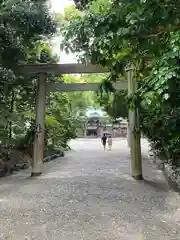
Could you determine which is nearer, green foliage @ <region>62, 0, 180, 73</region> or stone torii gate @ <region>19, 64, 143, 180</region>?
green foliage @ <region>62, 0, 180, 73</region>

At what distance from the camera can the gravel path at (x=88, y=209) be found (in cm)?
450

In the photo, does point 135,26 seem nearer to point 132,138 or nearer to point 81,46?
point 81,46

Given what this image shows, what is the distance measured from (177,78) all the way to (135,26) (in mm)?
653

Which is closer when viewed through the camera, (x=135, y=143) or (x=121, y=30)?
(x=121, y=30)

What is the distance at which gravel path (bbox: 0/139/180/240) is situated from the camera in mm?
4500

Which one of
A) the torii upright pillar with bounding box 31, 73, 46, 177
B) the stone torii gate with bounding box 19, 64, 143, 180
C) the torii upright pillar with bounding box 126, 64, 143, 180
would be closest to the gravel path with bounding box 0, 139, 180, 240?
the torii upright pillar with bounding box 126, 64, 143, 180

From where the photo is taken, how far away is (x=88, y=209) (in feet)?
19.0

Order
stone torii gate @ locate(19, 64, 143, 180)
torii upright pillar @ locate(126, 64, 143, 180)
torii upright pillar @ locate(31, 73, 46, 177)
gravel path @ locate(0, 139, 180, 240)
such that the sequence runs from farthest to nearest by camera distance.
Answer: torii upright pillar @ locate(31, 73, 46, 177) < stone torii gate @ locate(19, 64, 143, 180) < torii upright pillar @ locate(126, 64, 143, 180) < gravel path @ locate(0, 139, 180, 240)

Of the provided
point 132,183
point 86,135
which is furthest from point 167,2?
point 86,135

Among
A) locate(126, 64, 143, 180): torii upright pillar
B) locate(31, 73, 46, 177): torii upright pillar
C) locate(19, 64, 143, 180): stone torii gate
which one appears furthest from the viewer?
locate(31, 73, 46, 177): torii upright pillar

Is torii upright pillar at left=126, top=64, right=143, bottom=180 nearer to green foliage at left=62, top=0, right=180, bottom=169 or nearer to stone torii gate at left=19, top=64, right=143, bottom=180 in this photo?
stone torii gate at left=19, top=64, right=143, bottom=180

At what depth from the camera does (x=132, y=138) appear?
30.6ft

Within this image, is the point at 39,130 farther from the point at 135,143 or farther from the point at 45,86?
the point at 135,143


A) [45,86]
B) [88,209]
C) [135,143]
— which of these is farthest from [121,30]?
[45,86]
